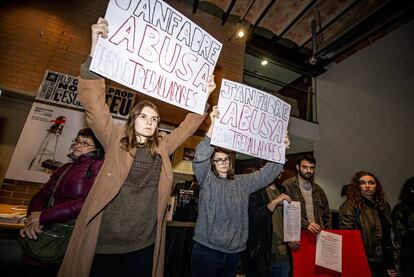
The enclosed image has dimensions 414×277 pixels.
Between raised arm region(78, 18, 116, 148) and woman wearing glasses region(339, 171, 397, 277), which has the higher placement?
raised arm region(78, 18, 116, 148)

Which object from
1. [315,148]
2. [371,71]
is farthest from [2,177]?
[371,71]

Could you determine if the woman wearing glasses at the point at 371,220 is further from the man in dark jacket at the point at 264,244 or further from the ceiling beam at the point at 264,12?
the ceiling beam at the point at 264,12

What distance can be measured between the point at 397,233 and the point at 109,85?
15.4ft

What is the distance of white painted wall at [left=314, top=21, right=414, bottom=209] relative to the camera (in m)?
3.30

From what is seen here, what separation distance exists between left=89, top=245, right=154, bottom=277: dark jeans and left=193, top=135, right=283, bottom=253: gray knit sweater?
0.48 meters

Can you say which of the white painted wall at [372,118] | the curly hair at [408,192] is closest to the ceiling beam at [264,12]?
the white painted wall at [372,118]

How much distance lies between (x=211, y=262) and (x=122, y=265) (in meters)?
0.65

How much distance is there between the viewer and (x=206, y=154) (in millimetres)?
1546

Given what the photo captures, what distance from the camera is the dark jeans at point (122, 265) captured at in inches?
43.3

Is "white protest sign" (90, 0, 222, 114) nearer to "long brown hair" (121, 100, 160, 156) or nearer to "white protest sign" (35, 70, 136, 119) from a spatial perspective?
"long brown hair" (121, 100, 160, 156)

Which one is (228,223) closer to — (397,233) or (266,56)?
(397,233)

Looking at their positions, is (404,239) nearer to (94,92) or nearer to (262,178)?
(262,178)

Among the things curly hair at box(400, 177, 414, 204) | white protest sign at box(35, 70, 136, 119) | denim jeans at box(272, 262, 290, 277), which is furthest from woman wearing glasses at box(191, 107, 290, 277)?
curly hair at box(400, 177, 414, 204)

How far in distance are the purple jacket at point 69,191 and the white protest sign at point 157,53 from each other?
0.76 meters
